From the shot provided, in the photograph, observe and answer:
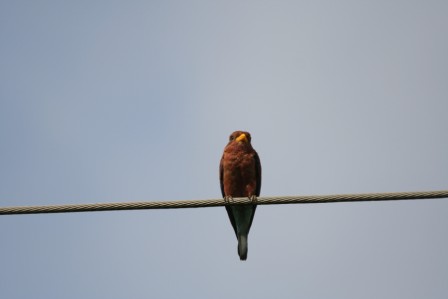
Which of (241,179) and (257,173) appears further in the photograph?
(257,173)

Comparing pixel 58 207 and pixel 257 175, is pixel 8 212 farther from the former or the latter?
pixel 257 175

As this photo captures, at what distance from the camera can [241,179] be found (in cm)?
716

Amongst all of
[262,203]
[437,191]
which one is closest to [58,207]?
[262,203]

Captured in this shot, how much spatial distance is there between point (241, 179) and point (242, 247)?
83 cm

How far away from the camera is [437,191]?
4480 millimetres

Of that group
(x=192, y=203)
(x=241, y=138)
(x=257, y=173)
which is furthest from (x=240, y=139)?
(x=192, y=203)

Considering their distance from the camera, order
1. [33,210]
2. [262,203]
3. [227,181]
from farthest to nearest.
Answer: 1. [227,181]
2. [262,203]
3. [33,210]

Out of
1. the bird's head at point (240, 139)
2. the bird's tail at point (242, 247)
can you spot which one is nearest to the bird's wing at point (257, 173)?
the bird's head at point (240, 139)

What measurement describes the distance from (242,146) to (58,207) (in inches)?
131

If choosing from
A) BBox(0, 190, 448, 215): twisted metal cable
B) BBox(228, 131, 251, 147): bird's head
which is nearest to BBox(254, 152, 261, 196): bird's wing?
BBox(228, 131, 251, 147): bird's head

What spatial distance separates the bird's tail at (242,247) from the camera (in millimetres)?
7162

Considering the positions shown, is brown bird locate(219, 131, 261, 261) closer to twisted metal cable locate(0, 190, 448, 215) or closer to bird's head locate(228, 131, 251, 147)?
bird's head locate(228, 131, 251, 147)

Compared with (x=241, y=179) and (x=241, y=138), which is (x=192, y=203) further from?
(x=241, y=138)

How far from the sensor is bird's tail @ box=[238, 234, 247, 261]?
716 cm
